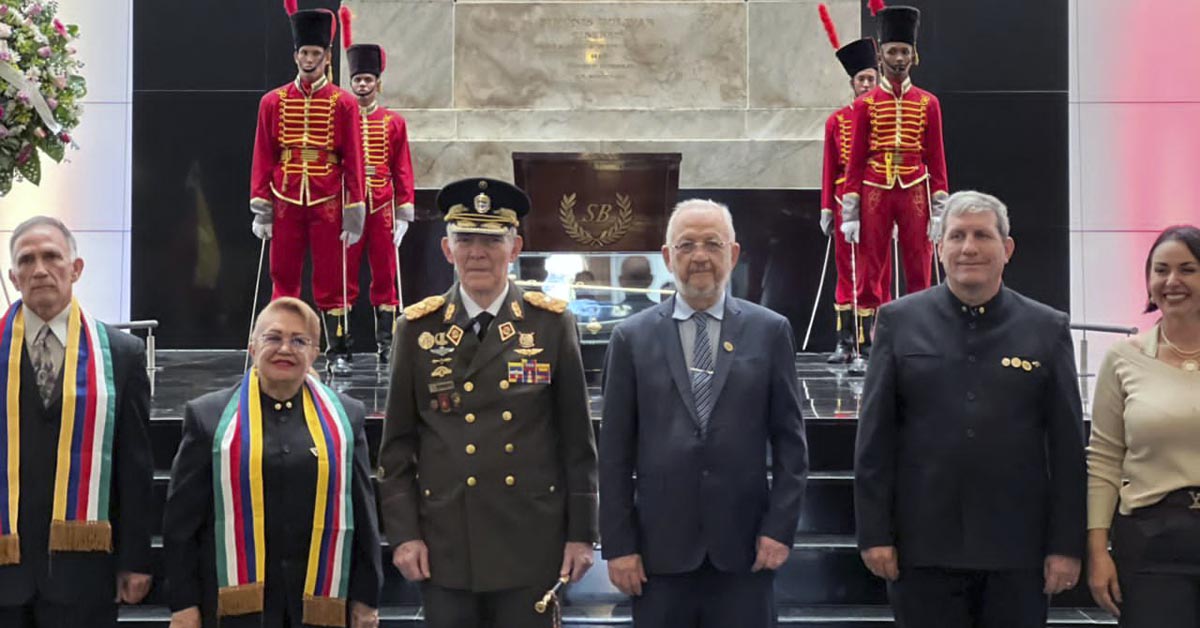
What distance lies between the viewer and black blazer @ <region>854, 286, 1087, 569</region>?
10.5ft

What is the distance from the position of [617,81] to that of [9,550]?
7443 millimetres

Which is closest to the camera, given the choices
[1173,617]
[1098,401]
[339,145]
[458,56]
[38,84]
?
[1173,617]

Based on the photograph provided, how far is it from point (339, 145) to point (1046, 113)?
6.10 meters

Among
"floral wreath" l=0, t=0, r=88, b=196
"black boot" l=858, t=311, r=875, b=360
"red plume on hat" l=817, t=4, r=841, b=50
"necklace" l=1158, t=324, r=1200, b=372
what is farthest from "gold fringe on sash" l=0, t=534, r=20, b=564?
"red plume on hat" l=817, t=4, r=841, b=50

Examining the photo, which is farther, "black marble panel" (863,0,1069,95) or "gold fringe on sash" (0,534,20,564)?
"black marble panel" (863,0,1069,95)

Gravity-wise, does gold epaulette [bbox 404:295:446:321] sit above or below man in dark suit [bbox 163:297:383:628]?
above

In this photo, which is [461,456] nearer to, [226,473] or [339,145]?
[226,473]

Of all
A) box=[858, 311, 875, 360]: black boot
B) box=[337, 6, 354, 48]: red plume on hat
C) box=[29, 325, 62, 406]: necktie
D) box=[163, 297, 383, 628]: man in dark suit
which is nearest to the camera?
box=[163, 297, 383, 628]: man in dark suit

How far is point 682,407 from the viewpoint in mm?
3303

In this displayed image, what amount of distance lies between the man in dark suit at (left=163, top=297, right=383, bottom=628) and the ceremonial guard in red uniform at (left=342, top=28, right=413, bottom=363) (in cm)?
468

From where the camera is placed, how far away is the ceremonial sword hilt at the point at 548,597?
3.16m

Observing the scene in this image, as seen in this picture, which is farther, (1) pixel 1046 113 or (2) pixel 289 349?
(1) pixel 1046 113

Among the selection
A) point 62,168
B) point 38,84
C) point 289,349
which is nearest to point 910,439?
point 289,349

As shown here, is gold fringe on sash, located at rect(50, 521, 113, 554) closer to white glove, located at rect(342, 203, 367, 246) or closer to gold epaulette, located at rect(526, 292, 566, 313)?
gold epaulette, located at rect(526, 292, 566, 313)
